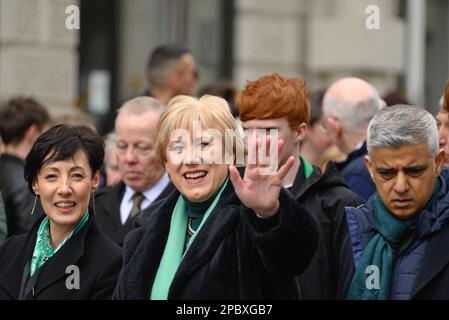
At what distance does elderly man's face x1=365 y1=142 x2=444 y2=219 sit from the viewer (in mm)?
5301

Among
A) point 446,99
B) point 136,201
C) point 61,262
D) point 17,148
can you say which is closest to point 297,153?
point 446,99

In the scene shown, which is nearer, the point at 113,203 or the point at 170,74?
the point at 113,203

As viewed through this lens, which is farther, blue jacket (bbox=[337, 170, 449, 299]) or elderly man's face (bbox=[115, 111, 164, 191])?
elderly man's face (bbox=[115, 111, 164, 191])

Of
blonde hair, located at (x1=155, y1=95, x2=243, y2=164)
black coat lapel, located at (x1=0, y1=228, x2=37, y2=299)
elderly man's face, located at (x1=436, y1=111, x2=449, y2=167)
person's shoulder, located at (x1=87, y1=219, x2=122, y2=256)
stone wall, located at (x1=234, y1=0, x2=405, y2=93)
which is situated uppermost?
stone wall, located at (x1=234, y1=0, x2=405, y2=93)

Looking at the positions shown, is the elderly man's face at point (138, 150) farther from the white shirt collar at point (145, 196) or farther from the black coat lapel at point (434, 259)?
the black coat lapel at point (434, 259)

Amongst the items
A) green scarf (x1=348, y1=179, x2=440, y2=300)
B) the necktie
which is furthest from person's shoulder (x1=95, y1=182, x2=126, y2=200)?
green scarf (x1=348, y1=179, x2=440, y2=300)

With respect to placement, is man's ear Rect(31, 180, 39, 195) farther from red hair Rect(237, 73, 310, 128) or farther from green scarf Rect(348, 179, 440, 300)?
green scarf Rect(348, 179, 440, 300)

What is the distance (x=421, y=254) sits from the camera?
5.21 metres

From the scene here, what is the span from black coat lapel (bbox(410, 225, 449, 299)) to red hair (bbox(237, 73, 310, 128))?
127 centimetres

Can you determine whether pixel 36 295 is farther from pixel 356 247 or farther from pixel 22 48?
pixel 22 48

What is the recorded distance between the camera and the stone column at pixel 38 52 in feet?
39.0

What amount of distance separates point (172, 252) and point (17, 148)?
3080mm

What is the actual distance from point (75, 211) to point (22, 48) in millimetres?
6477

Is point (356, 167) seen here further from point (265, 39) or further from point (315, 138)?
point (265, 39)
